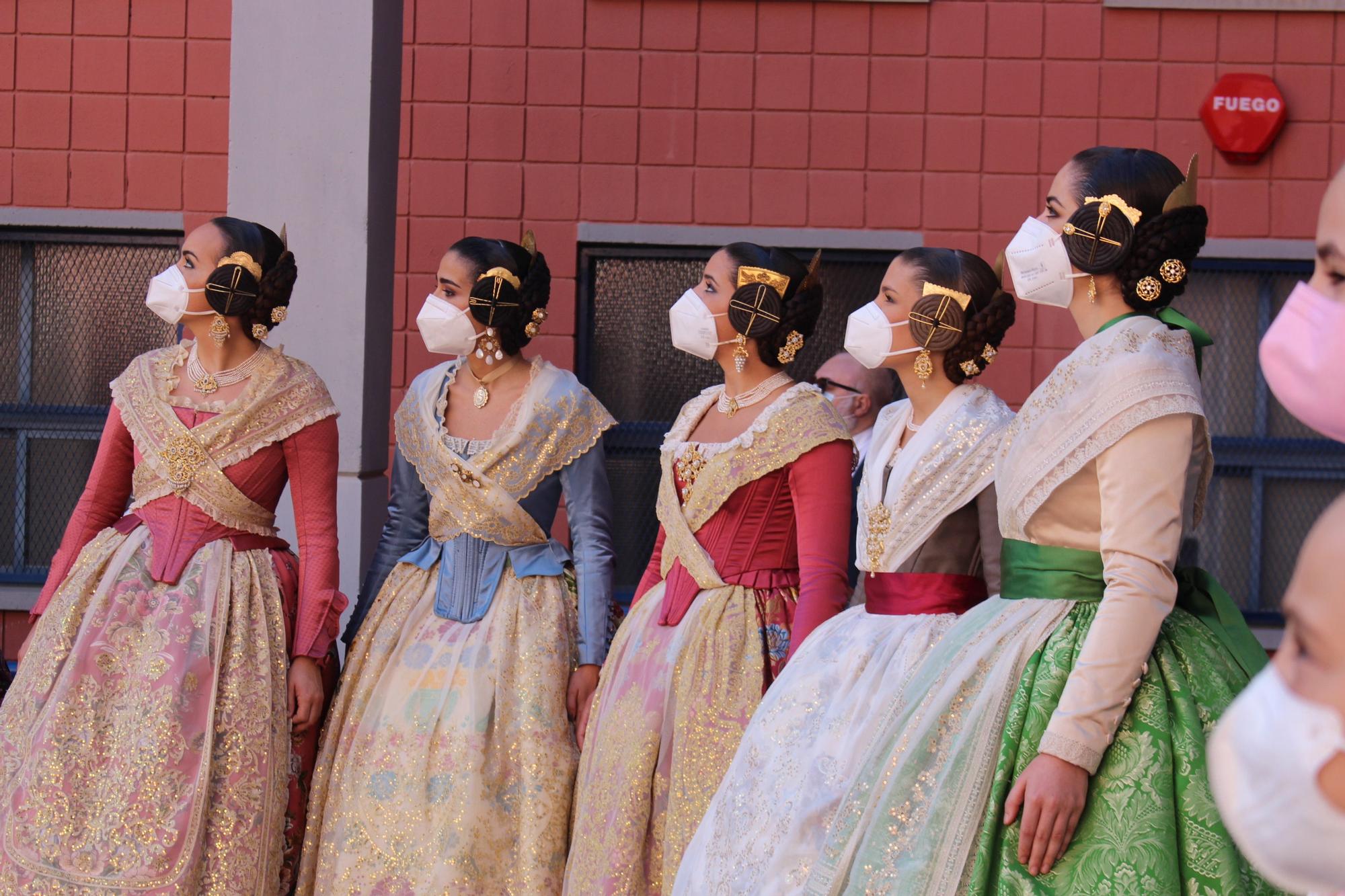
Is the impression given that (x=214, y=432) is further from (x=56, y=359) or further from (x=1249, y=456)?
(x=1249, y=456)

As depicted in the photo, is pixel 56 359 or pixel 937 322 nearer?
pixel 937 322

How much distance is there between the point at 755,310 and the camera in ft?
10.5

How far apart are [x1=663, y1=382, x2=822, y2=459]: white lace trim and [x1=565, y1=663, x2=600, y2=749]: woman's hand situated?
523 mm

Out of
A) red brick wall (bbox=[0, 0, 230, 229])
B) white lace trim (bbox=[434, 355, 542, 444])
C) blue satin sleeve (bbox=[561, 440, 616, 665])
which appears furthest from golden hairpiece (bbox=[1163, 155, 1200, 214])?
red brick wall (bbox=[0, 0, 230, 229])

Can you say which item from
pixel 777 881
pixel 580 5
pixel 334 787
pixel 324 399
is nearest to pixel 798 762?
pixel 777 881

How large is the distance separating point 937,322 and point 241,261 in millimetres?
1600

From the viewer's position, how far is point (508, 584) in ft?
11.2

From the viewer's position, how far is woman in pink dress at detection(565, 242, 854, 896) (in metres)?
2.99

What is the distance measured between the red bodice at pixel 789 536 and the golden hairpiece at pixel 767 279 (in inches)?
15.0

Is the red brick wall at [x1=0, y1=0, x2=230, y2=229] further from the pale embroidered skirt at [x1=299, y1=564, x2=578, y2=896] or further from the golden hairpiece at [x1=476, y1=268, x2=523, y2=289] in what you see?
the pale embroidered skirt at [x1=299, y1=564, x2=578, y2=896]

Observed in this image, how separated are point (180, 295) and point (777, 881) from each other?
1.92m

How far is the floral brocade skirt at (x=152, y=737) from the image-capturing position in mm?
3057

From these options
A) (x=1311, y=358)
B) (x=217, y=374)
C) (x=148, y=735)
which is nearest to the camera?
(x=1311, y=358)

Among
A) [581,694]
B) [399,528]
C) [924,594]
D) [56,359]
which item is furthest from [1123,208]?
[56,359]
